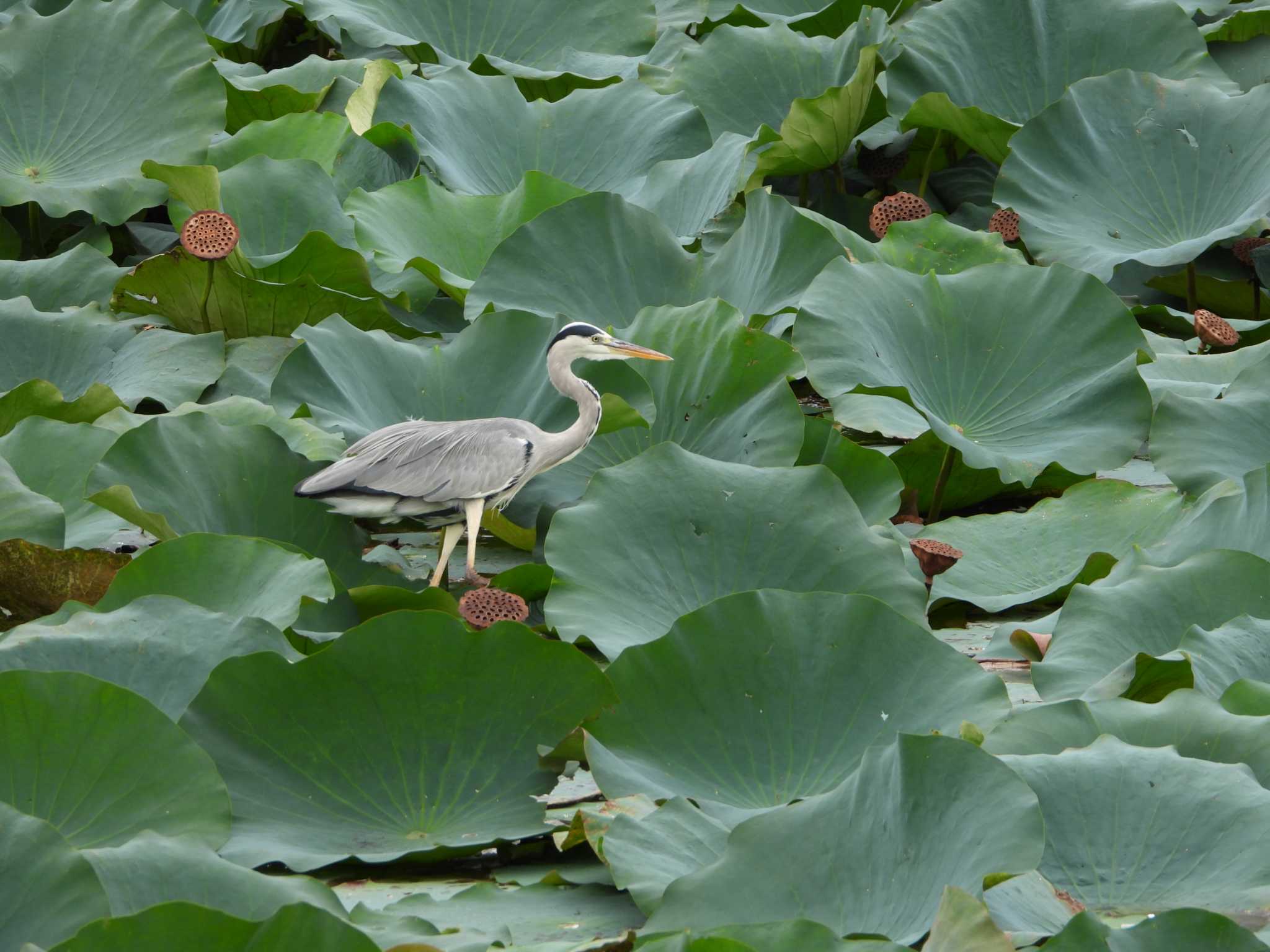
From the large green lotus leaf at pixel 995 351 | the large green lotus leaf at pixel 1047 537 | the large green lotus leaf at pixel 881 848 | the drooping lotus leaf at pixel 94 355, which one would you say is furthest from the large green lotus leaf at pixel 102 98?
the large green lotus leaf at pixel 881 848

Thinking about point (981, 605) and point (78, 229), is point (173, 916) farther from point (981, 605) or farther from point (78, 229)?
point (78, 229)

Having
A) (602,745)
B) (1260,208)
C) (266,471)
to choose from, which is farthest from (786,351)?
(1260,208)

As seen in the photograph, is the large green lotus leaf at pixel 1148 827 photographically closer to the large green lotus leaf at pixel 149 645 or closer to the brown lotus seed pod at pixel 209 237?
the large green lotus leaf at pixel 149 645

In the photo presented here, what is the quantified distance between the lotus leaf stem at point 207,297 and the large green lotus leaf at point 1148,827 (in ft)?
8.64

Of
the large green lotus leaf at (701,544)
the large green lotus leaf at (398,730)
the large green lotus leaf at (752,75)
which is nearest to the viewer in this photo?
the large green lotus leaf at (398,730)

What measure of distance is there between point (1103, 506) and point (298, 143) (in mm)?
2641

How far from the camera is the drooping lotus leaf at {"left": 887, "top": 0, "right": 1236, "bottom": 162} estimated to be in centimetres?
511

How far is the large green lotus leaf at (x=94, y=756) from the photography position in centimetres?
220

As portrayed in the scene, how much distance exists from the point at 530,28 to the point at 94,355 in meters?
2.40

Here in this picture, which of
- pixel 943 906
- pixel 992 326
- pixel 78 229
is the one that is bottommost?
pixel 78 229

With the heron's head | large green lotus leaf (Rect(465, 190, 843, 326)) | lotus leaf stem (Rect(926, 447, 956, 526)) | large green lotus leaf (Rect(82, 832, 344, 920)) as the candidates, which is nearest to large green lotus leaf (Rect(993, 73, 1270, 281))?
large green lotus leaf (Rect(465, 190, 843, 326))

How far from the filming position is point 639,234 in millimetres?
4094

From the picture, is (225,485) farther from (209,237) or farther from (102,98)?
(102,98)

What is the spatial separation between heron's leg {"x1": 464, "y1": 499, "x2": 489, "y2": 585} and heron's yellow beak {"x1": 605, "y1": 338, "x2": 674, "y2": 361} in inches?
17.1
